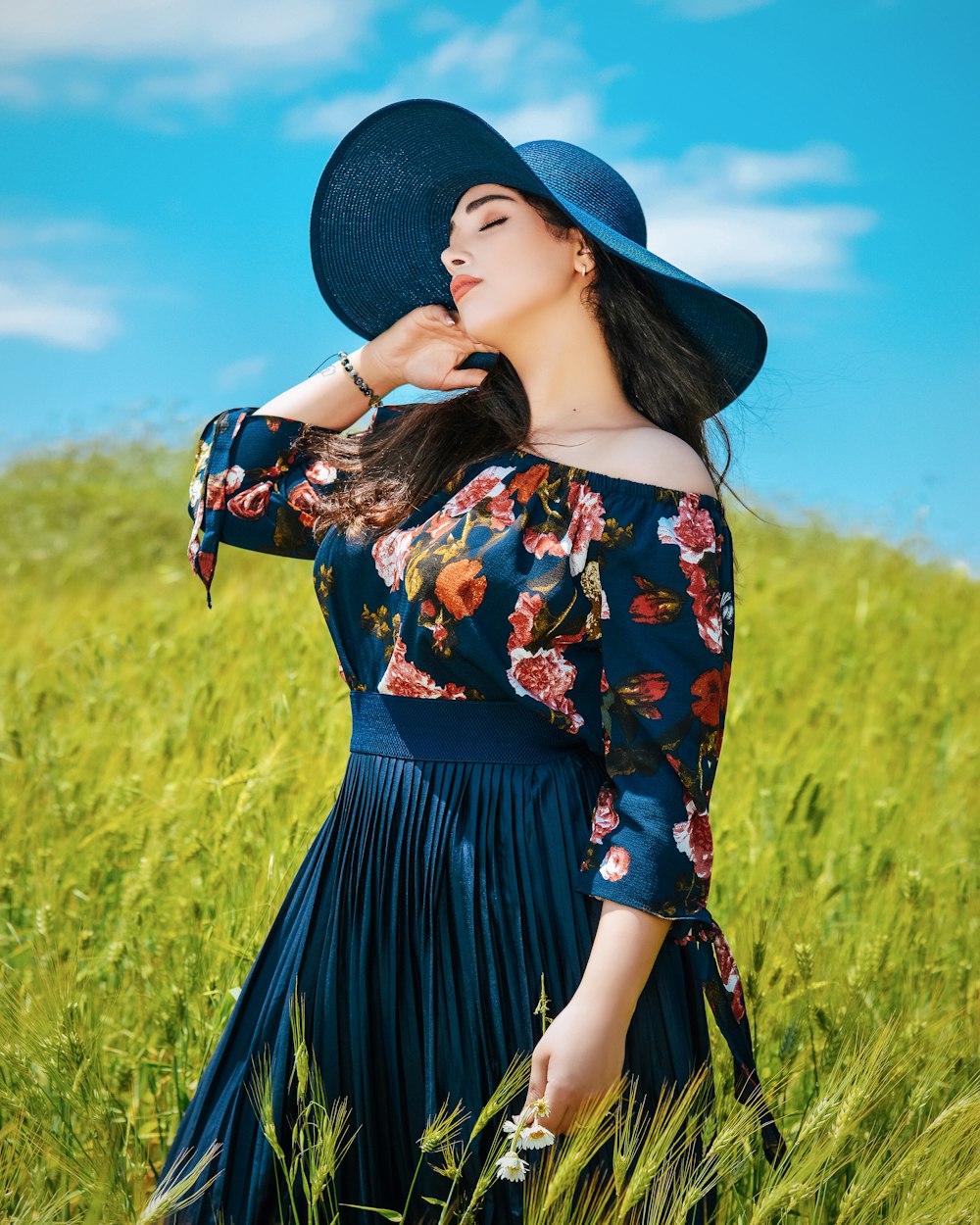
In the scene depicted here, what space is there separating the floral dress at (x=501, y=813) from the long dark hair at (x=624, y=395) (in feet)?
0.32

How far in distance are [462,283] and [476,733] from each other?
1.97 feet

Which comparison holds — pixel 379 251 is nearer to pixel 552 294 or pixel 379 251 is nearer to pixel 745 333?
pixel 552 294

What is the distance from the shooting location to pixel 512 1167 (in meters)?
1.29

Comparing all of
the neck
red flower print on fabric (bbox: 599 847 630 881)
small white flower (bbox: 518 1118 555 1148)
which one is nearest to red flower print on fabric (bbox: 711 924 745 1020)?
red flower print on fabric (bbox: 599 847 630 881)

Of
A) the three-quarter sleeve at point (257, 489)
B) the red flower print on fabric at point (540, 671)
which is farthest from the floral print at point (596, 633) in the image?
the three-quarter sleeve at point (257, 489)

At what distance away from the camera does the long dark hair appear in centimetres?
165

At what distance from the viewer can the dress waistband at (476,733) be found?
4.91ft

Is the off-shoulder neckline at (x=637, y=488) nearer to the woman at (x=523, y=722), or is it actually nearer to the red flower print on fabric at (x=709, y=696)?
the woman at (x=523, y=722)

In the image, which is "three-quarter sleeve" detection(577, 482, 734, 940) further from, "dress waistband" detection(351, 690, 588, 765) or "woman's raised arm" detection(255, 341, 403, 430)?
"woman's raised arm" detection(255, 341, 403, 430)

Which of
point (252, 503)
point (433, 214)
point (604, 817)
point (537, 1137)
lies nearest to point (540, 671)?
point (604, 817)

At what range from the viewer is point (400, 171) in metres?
1.88

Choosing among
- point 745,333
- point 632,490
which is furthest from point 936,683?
point 632,490

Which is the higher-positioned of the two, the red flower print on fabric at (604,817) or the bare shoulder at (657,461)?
the bare shoulder at (657,461)

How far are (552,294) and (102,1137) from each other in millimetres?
1129
